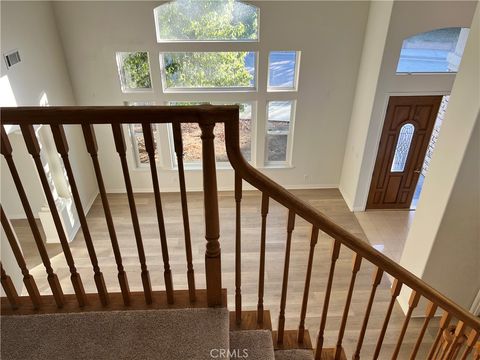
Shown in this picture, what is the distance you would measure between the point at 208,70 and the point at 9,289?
4.85 m

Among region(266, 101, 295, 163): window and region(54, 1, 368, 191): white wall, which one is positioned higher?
region(54, 1, 368, 191): white wall

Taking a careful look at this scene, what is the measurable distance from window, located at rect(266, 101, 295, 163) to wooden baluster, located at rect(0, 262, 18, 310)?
5082 millimetres

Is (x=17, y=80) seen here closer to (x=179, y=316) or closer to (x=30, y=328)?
(x=30, y=328)

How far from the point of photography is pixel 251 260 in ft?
17.3

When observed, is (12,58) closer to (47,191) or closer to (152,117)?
(47,191)

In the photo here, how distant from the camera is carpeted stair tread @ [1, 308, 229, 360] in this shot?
4.95 ft

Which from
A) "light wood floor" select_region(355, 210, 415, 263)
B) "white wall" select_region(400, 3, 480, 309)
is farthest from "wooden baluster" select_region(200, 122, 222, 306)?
"light wood floor" select_region(355, 210, 415, 263)

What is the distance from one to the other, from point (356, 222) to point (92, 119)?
5467 millimetres

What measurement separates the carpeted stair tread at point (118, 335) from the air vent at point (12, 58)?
3.65 meters

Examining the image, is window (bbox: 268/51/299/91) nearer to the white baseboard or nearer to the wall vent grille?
the wall vent grille

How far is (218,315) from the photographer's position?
1.65 m

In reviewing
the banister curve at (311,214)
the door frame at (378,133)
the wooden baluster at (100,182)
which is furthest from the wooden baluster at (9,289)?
the door frame at (378,133)

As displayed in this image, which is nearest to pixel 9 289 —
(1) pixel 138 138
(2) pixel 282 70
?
(1) pixel 138 138

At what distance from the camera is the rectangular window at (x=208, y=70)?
579cm
